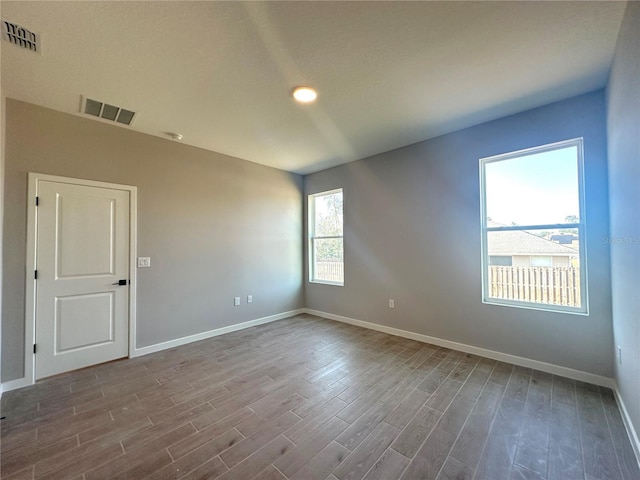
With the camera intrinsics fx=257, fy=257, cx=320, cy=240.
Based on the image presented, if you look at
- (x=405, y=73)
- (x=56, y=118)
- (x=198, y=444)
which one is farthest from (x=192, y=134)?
(x=198, y=444)

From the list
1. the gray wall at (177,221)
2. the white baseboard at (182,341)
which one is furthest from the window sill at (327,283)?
the white baseboard at (182,341)

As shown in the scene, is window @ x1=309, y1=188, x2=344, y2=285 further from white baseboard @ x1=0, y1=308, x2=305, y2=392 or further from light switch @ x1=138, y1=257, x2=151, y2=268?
light switch @ x1=138, y1=257, x2=151, y2=268

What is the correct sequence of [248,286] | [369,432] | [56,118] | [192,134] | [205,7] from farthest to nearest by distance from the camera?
[248,286] < [192,134] < [56,118] < [369,432] < [205,7]

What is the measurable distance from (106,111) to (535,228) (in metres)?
4.81

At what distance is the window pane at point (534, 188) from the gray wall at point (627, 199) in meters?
0.39

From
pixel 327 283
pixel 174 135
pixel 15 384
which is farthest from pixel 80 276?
pixel 327 283

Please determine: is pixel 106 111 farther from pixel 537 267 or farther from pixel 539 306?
pixel 539 306

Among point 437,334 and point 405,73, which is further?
point 437,334

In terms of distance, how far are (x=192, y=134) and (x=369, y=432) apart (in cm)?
373

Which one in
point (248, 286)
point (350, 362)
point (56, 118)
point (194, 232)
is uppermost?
point (56, 118)

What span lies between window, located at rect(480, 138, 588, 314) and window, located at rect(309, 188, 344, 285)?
7.68 ft

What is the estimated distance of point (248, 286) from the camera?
4367mm

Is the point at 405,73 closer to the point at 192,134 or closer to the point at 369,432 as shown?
the point at 192,134

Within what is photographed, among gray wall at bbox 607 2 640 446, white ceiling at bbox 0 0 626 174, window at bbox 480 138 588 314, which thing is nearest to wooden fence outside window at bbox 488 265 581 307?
window at bbox 480 138 588 314
